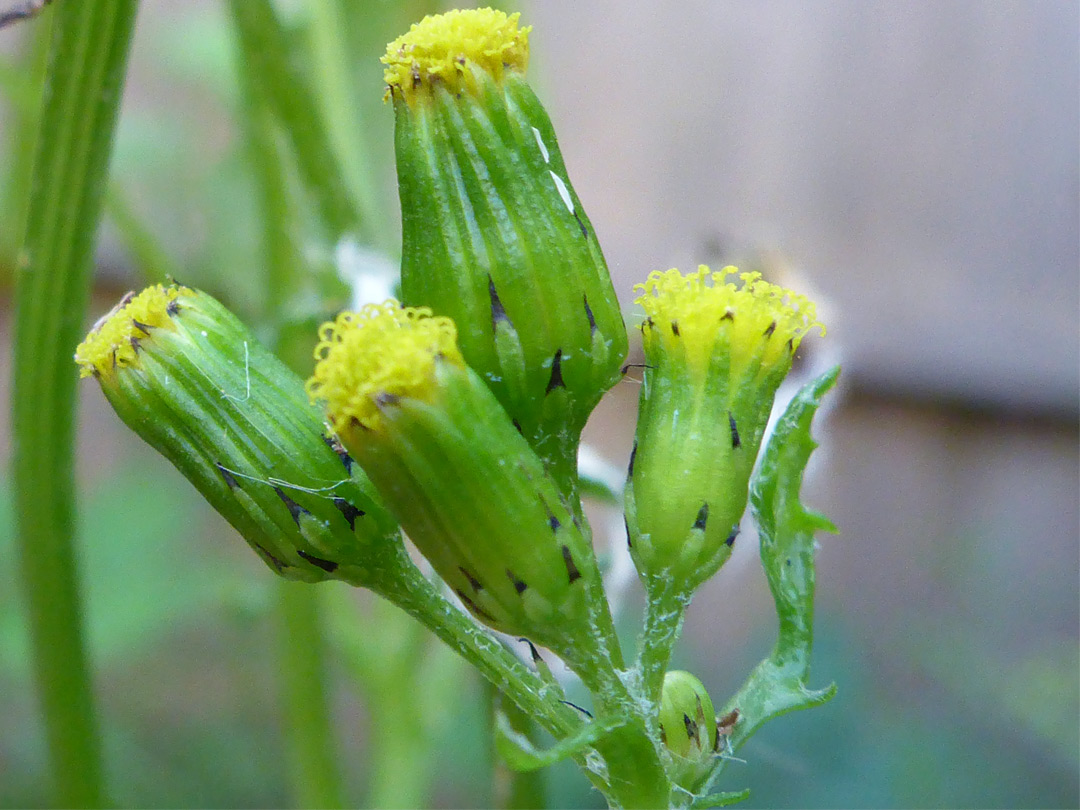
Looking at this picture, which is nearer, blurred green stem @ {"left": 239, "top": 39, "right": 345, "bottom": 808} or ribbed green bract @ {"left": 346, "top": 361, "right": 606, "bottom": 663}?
ribbed green bract @ {"left": 346, "top": 361, "right": 606, "bottom": 663}

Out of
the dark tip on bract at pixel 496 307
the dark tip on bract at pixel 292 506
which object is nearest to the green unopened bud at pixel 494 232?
the dark tip on bract at pixel 496 307

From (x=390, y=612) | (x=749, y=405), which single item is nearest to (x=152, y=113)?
(x=390, y=612)

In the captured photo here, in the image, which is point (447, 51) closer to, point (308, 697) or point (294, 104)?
point (294, 104)

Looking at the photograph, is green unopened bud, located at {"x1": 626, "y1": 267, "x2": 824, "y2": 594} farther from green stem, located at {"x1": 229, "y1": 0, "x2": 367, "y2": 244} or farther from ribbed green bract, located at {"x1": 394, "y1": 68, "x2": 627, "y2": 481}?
green stem, located at {"x1": 229, "y1": 0, "x2": 367, "y2": 244}

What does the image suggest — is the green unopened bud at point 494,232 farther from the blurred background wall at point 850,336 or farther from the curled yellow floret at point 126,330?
the blurred background wall at point 850,336

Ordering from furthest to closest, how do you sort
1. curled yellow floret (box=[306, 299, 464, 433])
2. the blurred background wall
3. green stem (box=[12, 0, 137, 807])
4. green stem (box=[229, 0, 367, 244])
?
the blurred background wall
green stem (box=[229, 0, 367, 244])
green stem (box=[12, 0, 137, 807])
curled yellow floret (box=[306, 299, 464, 433])

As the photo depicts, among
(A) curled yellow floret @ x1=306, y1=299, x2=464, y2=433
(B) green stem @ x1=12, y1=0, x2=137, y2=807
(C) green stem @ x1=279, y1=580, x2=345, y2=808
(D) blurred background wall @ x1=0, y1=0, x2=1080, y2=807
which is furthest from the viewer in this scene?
(D) blurred background wall @ x1=0, y1=0, x2=1080, y2=807

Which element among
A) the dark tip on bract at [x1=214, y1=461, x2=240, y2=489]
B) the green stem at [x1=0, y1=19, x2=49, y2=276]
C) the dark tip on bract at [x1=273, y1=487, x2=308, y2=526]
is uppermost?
the green stem at [x1=0, y1=19, x2=49, y2=276]

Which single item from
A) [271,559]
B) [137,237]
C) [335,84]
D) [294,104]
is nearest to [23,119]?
[137,237]

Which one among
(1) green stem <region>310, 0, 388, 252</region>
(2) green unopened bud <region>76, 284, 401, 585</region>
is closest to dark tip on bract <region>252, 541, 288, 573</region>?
(2) green unopened bud <region>76, 284, 401, 585</region>
